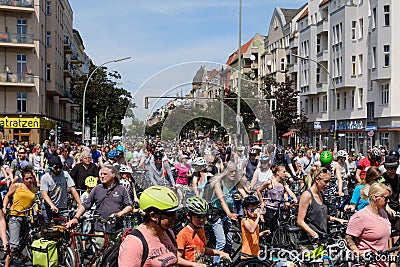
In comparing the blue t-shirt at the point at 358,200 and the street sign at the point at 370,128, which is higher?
the street sign at the point at 370,128

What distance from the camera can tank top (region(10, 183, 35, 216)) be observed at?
858 cm

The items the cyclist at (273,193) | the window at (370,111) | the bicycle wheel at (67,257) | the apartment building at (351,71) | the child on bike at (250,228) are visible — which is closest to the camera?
the child on bike at (250,228)

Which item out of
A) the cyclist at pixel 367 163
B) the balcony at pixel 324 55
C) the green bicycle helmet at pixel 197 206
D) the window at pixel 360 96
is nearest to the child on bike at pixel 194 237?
the green bicycle helmet at pixel 197 206

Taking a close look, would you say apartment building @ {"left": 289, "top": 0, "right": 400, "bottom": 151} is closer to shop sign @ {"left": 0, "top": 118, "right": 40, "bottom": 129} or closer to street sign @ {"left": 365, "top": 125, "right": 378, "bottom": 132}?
street sign @ {"left": 365, "top": 125, "right": 378, "bottom": 132}

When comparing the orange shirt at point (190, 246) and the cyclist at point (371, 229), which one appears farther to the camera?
the cyclist at point (371, 229)

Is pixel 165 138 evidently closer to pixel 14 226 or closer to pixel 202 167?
pixel 202 167

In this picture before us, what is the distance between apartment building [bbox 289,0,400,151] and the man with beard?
31.1 meters

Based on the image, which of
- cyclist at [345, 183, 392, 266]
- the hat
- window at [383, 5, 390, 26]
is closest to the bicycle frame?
cyclist at [345, 183, 392, 266]

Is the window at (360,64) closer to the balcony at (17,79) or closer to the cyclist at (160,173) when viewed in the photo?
the balcony at (17,79)

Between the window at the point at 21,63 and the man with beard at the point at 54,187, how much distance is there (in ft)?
144

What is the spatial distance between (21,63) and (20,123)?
500 cm

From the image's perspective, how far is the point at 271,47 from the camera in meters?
78.6

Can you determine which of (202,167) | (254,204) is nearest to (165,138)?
(202,167)

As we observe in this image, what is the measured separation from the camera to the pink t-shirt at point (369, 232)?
5746mm
